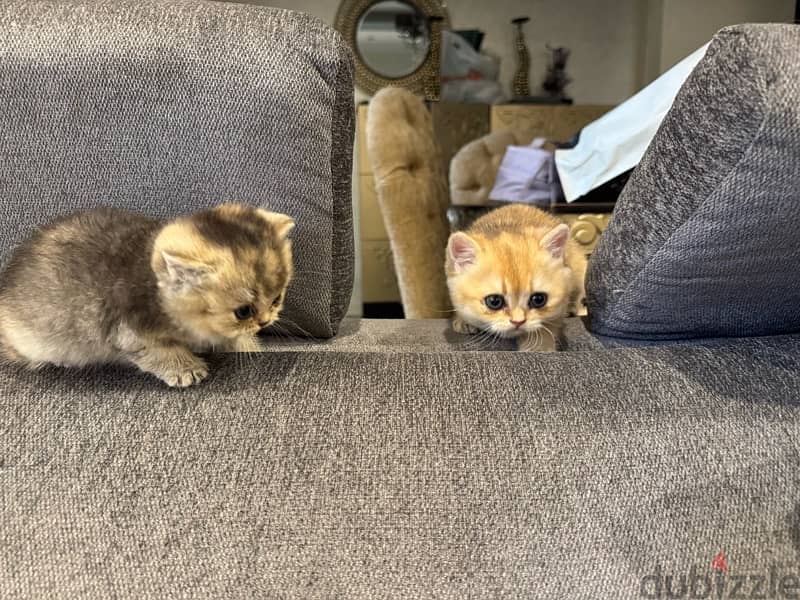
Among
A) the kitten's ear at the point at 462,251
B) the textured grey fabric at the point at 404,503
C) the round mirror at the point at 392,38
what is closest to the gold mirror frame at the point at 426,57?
the round mirror at the point at 392,38

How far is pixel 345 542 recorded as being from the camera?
593 millimetres

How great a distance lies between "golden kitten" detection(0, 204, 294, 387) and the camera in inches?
29.3

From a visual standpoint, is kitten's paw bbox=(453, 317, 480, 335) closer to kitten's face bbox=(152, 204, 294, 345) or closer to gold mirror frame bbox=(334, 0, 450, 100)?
kitten's face bbox=(152, 204, 294, 345)

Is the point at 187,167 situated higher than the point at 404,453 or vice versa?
the point at 187,167

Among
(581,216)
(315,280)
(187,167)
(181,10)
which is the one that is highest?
(181,10)

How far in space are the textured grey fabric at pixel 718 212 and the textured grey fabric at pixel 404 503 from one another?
156 mm

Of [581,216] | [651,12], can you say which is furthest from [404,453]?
[651,12]

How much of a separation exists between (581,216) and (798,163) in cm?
132

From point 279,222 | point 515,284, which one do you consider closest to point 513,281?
point 515,284

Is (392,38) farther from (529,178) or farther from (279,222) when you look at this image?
(279,222)

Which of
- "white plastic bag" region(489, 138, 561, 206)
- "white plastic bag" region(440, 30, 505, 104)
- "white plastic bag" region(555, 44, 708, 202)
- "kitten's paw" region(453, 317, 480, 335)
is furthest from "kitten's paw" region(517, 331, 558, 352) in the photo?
"white plastic bag" region(440, 30, 505, 104)

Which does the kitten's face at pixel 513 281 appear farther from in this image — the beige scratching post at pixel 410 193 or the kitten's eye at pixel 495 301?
the beige scratching post at pixel 410 193

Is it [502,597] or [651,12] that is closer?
[502,597]

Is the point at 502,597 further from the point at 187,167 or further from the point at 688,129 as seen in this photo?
the point at 187,167
